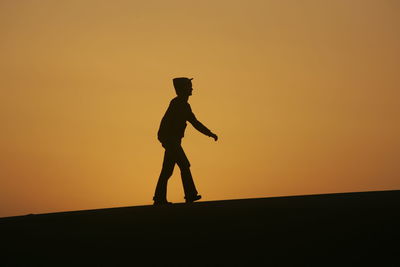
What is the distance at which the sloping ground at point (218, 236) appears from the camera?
393 inches

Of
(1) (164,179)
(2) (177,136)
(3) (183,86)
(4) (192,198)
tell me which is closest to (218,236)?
(4) (192,198)

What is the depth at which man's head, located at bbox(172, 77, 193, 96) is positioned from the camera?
17.5m

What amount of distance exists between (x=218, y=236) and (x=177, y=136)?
20.9ft

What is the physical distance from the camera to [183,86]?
57.3 ft

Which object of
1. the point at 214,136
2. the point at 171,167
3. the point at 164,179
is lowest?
the point at 164,179

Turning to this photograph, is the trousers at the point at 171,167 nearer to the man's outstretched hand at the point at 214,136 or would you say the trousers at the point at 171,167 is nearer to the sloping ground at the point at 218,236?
the man's outstretched hand at the point at 214,136

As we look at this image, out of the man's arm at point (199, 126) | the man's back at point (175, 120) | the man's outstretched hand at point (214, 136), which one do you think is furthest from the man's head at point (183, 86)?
the man's outstretched hand at point (214, 136)

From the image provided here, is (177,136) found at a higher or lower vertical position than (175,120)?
lower

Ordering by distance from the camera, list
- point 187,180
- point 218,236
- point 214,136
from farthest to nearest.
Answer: point 214,136 < point 187,180 < point 218,236

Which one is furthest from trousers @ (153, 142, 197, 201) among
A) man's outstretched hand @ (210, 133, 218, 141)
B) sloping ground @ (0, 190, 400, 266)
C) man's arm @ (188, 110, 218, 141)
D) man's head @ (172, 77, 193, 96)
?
sloping ground @ (0, 190, 400, 266)

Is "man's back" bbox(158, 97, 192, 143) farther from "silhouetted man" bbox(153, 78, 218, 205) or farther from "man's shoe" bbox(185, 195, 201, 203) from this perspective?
"man's shoe" bbox(185, 195, 201, 203)

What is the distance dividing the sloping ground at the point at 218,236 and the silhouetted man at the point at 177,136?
1973mm

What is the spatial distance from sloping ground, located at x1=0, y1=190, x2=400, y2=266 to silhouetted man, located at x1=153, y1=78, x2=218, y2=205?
77.7 inches

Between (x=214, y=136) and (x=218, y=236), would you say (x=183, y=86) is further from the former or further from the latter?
(x=218, y=236)
